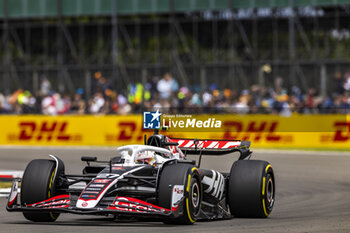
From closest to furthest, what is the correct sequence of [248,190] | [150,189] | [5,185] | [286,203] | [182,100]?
[150,189] < [248,190] < [286,203] < [5,185] < [182,100]

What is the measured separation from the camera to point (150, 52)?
3459 centimetres

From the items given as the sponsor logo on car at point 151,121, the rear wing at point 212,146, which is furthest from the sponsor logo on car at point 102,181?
the rear wing at point 212,146

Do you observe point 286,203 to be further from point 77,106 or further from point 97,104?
point 77,106

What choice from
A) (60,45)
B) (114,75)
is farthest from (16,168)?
(60,45)

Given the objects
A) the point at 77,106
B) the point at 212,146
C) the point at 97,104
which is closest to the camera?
the point at 212,146

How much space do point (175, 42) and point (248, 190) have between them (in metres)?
23.9

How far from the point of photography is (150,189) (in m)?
9.72

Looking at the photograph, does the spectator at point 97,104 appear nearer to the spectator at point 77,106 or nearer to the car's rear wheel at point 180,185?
the spectator at point 77,106

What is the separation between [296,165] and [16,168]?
680 cm

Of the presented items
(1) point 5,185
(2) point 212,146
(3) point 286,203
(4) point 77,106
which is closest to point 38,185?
(2) point 212,146

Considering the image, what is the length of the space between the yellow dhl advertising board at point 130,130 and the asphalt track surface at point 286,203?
1.43 m

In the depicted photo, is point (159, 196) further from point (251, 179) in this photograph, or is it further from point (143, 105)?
point (143, 105)

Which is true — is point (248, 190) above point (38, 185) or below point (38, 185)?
below

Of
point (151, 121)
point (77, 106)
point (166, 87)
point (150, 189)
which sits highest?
point (151, 121)
